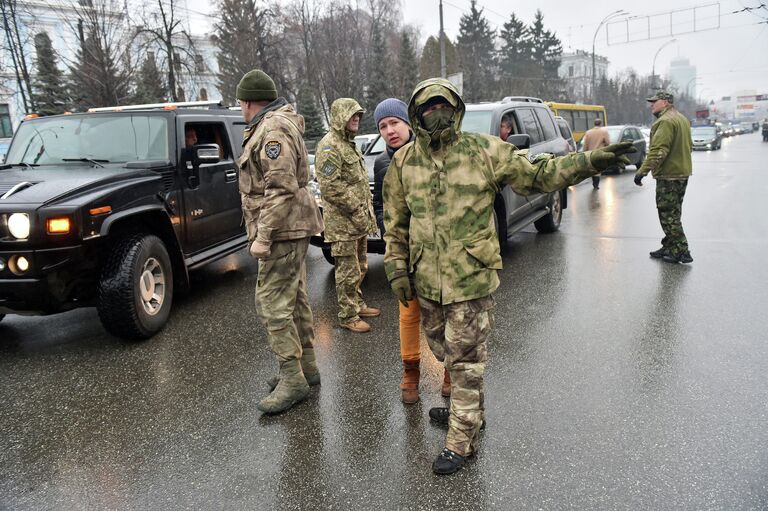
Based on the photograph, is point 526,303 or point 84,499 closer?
point 84,499

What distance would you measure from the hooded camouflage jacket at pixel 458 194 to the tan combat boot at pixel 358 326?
6.79 ft

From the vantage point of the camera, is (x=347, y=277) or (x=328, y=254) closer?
(x=347, y=277)

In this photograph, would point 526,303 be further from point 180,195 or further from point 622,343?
point 180,195

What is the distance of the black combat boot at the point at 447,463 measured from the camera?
109 inches

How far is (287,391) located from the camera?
351 cm

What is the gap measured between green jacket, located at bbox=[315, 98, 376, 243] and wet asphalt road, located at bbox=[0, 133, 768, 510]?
916 millimetres

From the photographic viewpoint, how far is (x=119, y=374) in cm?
412

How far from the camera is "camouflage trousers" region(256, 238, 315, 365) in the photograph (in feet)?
11.2

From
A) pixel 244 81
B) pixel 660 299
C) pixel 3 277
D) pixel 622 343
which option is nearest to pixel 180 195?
pixel 3 277

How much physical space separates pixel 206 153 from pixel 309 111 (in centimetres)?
2911

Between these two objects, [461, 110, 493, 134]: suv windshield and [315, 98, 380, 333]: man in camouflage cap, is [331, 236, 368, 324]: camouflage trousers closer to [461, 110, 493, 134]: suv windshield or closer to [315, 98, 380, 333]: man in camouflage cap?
[315, 98, 380, 333]: man in camouflage cap

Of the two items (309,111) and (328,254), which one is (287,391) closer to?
(328,254)

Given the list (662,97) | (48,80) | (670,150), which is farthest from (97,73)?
(670,150)

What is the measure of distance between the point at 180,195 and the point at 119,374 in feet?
6.41
